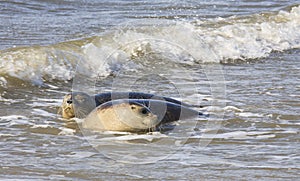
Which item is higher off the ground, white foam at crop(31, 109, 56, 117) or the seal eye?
the seal eye

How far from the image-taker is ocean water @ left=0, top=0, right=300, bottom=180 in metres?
4.95

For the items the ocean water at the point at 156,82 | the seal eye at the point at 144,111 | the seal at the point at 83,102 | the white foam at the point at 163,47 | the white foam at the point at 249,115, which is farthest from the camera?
the white foam at the point at 163,47

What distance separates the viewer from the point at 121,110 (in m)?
5.88

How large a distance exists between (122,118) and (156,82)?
2.37 metres

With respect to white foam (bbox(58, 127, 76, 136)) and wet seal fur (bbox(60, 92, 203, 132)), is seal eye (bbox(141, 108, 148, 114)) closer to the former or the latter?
wet seal fur (bbox(60, 92, 203, 132))

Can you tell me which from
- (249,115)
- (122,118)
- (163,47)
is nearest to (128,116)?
(122,118)

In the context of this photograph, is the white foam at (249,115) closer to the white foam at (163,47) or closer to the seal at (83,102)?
the seal at (83,102)

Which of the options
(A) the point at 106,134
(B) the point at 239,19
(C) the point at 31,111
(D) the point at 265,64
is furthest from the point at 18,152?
(B) the point at 239,19

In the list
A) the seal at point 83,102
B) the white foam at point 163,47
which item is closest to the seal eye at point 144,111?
the seal at point 83,102

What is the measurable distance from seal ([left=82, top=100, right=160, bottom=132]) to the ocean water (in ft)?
0.30

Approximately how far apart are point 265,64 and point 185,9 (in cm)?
523

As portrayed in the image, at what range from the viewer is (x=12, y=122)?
20.1ft

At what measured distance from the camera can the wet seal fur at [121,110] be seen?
5.84 m

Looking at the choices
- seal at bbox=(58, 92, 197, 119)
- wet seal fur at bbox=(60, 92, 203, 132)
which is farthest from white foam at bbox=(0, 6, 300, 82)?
wet seal fur at bbox=(60, 92, 203, 132)
